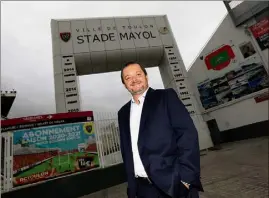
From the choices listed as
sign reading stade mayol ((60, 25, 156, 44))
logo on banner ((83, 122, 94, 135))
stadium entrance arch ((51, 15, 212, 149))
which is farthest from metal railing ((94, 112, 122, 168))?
sign reading stade mayol ((60, 25, 156, 44))

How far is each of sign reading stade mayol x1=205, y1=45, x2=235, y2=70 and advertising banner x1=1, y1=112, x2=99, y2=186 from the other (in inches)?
435

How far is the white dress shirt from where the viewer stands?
1414 millimetres

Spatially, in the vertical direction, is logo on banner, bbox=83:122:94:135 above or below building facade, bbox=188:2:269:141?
below

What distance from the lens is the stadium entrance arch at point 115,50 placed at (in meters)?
8.43

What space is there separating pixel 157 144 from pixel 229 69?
13504 millimetres

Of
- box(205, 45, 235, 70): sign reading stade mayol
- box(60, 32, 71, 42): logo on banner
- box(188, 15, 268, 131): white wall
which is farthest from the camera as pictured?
box(205, 45, 235, 70): sign reading stade mayol

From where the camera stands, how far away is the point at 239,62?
12414 millimetres

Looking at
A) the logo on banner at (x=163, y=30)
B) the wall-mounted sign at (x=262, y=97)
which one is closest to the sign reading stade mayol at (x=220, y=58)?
the wall-mounted sign at (x=262, y=97)

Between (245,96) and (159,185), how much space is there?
1310cm

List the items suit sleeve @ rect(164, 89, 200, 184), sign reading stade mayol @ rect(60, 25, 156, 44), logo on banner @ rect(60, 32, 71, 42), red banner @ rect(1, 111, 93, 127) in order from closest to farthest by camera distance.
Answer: suit sleeve @ rect(164, 89, 200, 184)
red banner @ rect(1, 111, 93, 127)
logo on banner @ rect(60, 32, 71, 42)
sign reading stade mayol @ rect(60, 25, 156, 44)

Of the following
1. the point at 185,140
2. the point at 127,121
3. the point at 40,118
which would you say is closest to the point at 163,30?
the point at 40,118

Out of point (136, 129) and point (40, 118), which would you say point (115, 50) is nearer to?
point (40, 118)

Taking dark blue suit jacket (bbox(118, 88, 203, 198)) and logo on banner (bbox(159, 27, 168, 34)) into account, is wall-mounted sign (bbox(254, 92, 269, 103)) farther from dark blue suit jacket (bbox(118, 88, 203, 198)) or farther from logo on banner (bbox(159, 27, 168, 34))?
dark blue suit jacket (bbox(118, 88, 203, 198))

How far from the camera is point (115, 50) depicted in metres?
9.15
